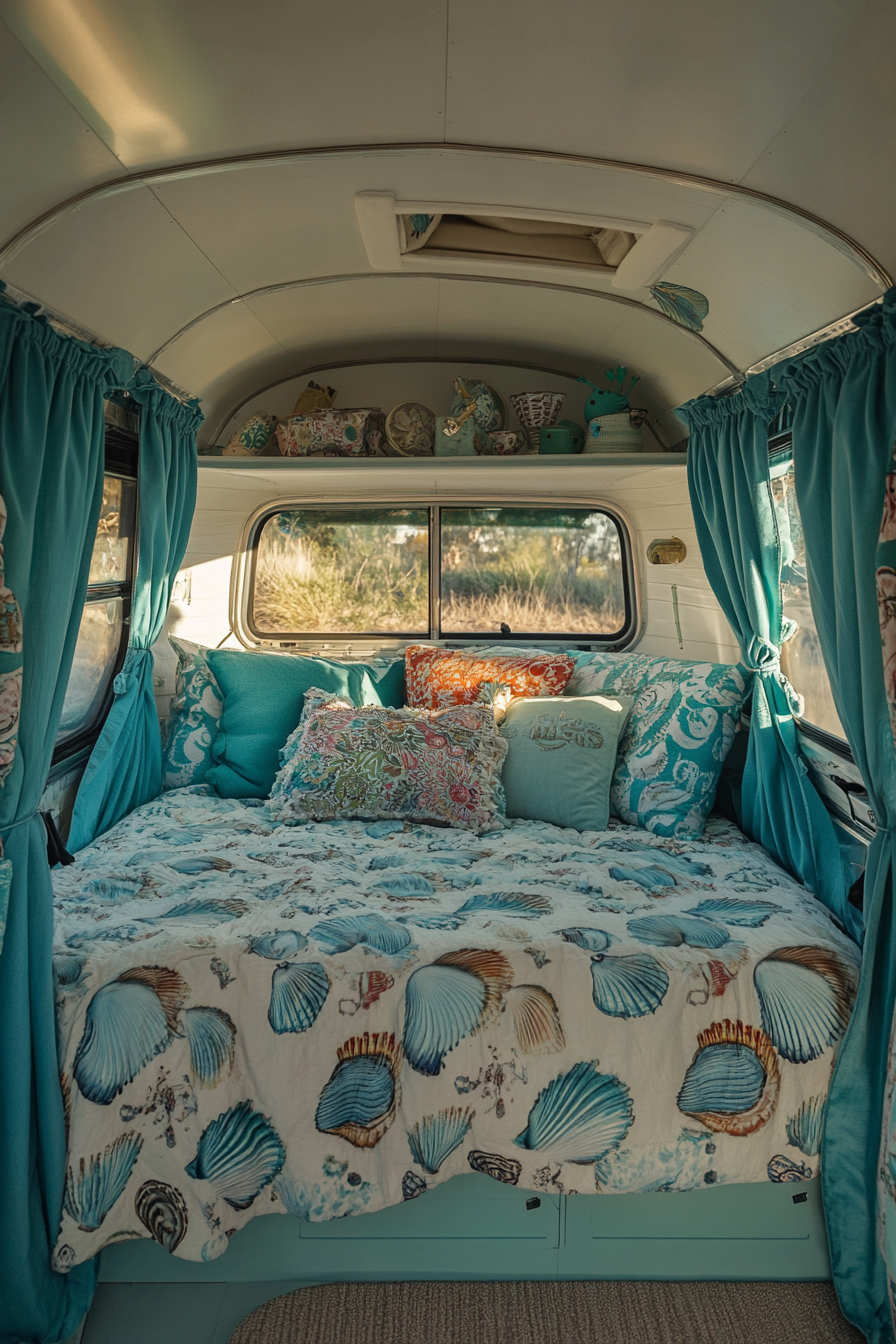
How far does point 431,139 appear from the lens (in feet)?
5.68

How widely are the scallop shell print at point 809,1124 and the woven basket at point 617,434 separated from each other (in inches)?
90.8

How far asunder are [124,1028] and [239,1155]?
1.09ft

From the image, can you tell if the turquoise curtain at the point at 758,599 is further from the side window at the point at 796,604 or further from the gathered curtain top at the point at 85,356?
the gathered curtain top at the point at 85,356

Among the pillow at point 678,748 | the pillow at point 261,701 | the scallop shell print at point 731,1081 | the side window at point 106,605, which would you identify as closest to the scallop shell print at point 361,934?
the scallop shell print at point 731,1081

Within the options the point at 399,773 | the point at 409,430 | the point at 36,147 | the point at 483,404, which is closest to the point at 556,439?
the point at 483,404

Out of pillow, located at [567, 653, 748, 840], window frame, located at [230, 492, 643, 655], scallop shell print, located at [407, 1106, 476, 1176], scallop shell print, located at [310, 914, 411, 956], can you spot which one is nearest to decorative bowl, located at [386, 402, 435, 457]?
window frame, located at [230, 492, 643, 655]

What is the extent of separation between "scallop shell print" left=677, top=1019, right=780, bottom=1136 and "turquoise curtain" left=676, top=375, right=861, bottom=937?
2.16ft

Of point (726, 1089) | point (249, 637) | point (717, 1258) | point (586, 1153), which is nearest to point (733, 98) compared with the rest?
point (726, 1089)

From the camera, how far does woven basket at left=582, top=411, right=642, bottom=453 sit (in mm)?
3182

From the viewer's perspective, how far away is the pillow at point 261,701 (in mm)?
2977

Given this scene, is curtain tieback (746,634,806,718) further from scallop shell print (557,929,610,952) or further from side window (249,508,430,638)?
side window (249,508,430,638)

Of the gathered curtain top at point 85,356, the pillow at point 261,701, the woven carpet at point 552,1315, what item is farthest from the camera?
the pillow at point 261,701

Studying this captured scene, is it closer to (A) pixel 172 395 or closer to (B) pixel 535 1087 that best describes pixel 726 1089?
(B) pixel 535 1087

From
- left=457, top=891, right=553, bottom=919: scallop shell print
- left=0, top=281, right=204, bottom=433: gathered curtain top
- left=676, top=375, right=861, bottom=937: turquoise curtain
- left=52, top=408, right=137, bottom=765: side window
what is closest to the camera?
left=0, top=281, right=204, bottom=433: gathered curtain top
